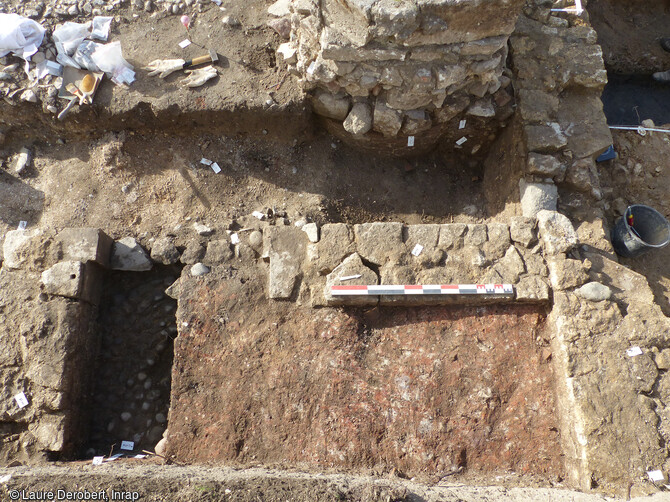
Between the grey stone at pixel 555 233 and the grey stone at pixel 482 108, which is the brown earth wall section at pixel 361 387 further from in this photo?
the grey stone at pixel 482 108

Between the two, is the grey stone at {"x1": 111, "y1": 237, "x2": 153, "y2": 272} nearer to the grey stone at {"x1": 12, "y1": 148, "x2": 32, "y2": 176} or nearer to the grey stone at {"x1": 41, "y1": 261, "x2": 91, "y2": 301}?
the grey stone at {"x1": 41, "y1": 261, "x2": 91, "y2": 301}

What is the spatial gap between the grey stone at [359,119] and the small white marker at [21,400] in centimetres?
304

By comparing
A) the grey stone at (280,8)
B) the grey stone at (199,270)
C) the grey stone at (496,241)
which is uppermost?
the grey stone at (280,8)

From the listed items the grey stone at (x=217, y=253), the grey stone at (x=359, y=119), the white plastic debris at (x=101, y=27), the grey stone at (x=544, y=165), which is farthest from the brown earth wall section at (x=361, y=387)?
the white plastic debris at (x=101, y=27)

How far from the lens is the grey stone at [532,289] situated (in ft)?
10.6

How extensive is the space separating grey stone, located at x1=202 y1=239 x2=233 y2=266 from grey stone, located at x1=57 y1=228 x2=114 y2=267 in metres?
0.77

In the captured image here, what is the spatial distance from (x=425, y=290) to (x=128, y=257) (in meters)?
2.29

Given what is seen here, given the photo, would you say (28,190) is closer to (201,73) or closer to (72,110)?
(72,110)

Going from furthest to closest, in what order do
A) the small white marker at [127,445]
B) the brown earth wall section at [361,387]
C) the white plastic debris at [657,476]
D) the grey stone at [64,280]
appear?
the small white marker at [127,445] → the grey stone at [64,280] → the brown earth wall section at [361,387] → the white plastic debris at [657,476]

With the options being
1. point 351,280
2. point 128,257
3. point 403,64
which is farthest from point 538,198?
point 128,257

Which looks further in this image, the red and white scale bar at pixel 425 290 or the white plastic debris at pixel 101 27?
the white plastic debris at pixel 101 27

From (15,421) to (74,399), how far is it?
368mm

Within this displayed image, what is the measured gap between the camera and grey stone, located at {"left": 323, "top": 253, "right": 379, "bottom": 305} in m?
3.21

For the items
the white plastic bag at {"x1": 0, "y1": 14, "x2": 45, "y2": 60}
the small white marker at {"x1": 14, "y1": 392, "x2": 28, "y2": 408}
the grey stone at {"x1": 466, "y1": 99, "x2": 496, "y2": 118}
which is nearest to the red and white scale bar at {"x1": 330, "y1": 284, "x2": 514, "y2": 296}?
the grey stone at {"x1": 466, "y1": 99, "x2": 496, "y2": 118}
